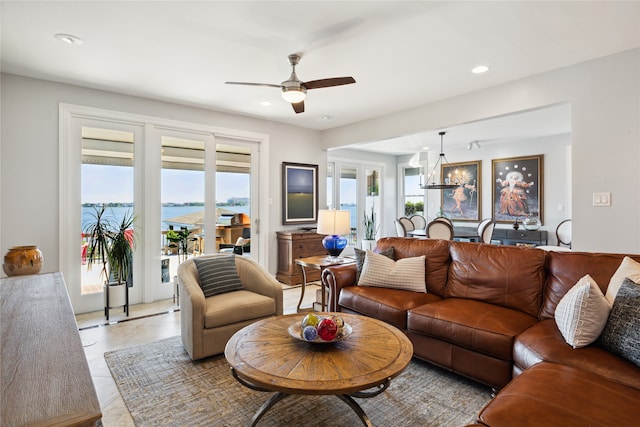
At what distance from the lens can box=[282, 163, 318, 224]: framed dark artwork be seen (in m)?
5.61

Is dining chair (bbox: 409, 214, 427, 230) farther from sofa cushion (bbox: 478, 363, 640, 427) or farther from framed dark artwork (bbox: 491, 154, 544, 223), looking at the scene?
sofa cushion (bbox: 478, 363, 640, 427)

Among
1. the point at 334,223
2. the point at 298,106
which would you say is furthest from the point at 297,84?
the point at 334,223

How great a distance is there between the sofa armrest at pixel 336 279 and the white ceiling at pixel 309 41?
78.5 inches

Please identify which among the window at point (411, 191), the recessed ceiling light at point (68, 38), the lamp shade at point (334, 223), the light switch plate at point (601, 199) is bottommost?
the lamp shade at point (334, 223)

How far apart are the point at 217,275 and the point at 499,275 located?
94.8 inches

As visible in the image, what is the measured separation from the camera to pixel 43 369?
3.14 ft

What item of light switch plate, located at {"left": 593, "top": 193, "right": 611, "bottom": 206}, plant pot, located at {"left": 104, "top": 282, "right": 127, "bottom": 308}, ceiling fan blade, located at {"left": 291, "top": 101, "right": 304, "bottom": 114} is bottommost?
plant pot, located at {"left": 104, "top": 282, "right": 127, "bottom": 308}

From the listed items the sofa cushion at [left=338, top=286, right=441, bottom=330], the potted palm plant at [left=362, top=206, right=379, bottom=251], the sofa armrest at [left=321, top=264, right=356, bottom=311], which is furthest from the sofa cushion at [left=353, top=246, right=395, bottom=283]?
the potted palm plant at [left=362, top=206, right=379, bottom=251]

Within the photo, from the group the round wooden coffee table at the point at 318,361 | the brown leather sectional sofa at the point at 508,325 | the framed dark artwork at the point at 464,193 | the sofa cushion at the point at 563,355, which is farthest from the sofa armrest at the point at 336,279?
the framed dark artwork at the point at 464,193

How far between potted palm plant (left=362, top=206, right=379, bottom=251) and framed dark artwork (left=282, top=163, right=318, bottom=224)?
1895 millimetres

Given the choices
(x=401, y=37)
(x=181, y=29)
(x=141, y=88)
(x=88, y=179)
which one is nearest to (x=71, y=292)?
(x=88, y=179)

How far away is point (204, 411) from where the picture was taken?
2.02 meters

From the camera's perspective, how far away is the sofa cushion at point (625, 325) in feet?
5.34

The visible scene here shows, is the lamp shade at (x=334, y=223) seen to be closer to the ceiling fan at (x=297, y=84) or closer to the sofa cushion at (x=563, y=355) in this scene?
the ceiling fan at (x=297, y=84)
